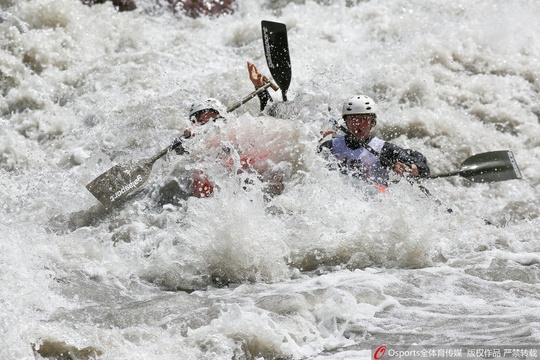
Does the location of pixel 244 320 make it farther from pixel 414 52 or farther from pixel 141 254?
pixel 414 52

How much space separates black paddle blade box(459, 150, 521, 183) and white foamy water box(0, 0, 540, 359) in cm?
43

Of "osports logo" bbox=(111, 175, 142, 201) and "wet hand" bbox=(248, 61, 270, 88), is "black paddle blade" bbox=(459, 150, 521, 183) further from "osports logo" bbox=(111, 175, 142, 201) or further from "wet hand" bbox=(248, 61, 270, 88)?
"osports logo" bbox=(111, 175, 142, 201)

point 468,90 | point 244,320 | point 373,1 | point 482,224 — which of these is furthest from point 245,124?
point 373,1

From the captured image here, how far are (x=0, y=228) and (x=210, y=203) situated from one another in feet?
4.26

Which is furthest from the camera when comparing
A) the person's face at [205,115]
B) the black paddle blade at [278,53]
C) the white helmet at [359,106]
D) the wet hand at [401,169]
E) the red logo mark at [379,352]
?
the black paddle blade at [278,53]

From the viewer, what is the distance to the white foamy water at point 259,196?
3.81m

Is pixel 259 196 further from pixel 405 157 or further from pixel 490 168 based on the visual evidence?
pixel 490 168

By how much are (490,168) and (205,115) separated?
7.48ft

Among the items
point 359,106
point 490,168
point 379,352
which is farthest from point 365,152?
point 379,352

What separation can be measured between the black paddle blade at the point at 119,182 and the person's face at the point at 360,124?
1.60 meters

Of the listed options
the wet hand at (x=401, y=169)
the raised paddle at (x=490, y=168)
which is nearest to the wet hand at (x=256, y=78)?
the wet hand at (x=401, y=169)

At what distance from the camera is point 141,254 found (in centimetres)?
500

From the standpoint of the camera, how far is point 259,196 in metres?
4.96

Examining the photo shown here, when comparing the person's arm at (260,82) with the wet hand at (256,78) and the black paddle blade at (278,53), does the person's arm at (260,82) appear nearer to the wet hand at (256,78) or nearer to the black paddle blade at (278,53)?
the wet hand at (256,78)
